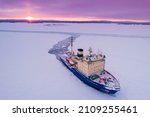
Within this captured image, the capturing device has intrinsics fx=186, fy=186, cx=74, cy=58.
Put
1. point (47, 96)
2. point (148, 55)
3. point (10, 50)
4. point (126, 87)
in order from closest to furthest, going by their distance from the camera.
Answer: point (47, 96) → point (126, 87) → point (148, 55) → point (10, 50)

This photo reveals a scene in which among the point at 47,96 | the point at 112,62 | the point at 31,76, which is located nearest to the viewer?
the point at 47,96

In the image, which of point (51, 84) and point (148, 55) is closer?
point (51, 84)

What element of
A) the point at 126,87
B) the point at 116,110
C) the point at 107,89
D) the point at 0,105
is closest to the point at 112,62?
the point at 126,87

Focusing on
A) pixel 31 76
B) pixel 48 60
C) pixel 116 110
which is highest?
pixel 48 60

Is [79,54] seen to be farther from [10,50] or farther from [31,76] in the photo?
[10,50]

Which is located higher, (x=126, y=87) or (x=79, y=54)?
(x=79, y=54)

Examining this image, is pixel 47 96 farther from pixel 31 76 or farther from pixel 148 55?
pixel 148 55

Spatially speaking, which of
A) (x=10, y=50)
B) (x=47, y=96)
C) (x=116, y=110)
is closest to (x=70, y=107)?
(x=116, y=110)

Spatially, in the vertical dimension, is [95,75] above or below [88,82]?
above

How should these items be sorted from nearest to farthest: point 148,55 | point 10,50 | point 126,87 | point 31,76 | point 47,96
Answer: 1. point 47,96
2. point 126,87
3. point 31,76
4. point 148,55
5. point 10,50
